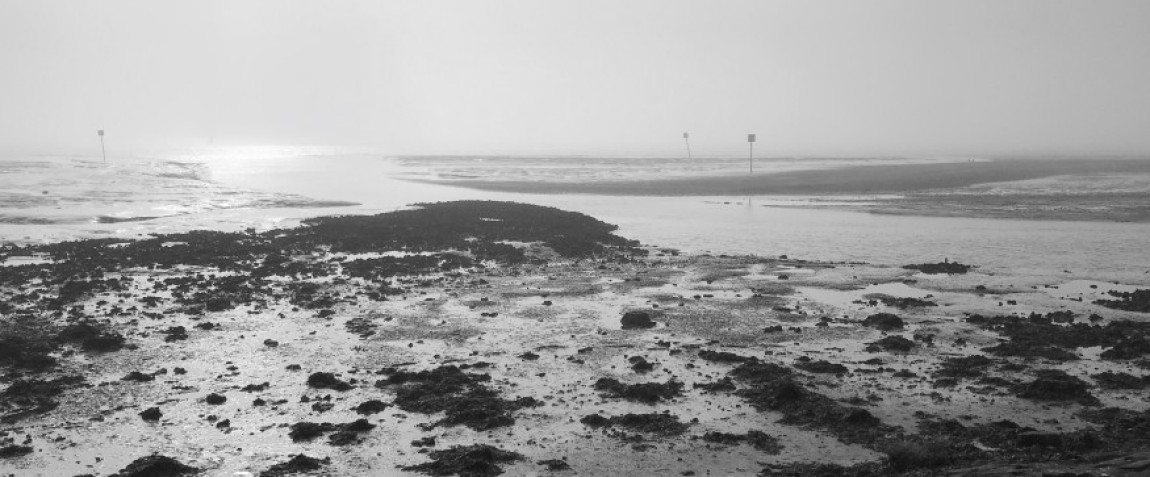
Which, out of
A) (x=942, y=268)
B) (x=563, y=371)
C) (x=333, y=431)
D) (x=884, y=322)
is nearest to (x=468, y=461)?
(x=333, y=431)

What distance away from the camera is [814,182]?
231 ft

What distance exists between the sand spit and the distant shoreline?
3829 centimetres

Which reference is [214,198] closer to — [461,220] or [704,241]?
[461,220]

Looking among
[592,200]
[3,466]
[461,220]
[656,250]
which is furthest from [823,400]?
[592,200]

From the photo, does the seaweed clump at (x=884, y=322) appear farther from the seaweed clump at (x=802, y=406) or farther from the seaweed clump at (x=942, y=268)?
the seaweed clump at (x=942, y=268)

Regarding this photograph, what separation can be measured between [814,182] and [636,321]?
56.1 metres

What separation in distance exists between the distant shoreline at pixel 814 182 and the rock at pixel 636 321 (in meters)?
42.7

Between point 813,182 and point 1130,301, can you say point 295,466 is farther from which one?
point 813,182

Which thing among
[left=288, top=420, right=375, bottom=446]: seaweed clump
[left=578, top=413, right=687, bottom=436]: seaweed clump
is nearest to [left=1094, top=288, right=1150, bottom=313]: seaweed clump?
[left=578, top=413, right=687, bottom=436]: seaweed clump

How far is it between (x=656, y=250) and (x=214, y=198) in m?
36.6

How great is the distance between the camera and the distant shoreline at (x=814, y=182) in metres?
63.2

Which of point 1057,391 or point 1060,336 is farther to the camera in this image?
point 1060,336

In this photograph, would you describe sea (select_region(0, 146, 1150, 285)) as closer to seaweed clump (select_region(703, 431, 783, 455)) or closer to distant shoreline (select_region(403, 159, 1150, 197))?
distant shoreline (select_region(403, 159, 1150, 197))

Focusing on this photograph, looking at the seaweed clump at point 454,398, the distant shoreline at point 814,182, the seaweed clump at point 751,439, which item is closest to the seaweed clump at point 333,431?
the seaweed clump at point 454,398
